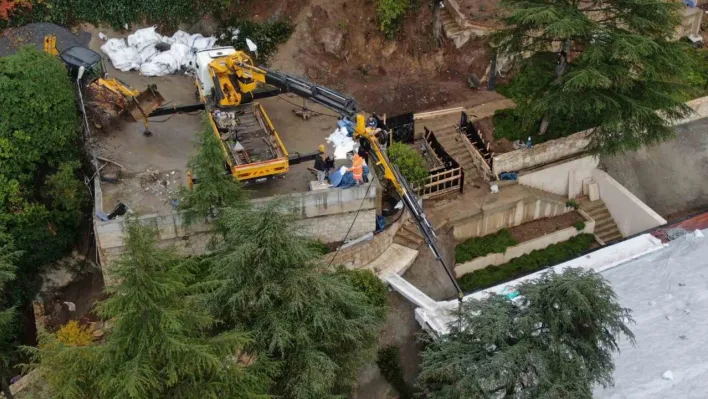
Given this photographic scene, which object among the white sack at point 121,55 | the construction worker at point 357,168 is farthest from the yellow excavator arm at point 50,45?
the construction worker at point 357,168

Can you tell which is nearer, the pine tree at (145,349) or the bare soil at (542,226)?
the pine tree at (145,349)

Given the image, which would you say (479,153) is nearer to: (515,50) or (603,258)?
(515,50)

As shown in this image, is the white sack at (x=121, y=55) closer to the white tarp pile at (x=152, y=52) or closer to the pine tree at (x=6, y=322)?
the white tarp pile at (x=152, y=52)

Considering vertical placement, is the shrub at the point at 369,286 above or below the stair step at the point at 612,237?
above

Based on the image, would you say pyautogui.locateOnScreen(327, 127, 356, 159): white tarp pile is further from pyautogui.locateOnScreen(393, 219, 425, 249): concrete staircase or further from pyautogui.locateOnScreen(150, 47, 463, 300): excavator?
pyautogui.locateOnScreen(393, 219, 425, 249): concrete staircase

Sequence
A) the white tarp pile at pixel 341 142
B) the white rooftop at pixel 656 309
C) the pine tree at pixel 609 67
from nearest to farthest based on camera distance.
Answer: the white rooftop at pixel 656 309 < the pine tree at pixel 609 67 < the white tarp pile at pixel 341 142

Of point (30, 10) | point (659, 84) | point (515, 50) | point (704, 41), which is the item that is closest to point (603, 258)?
point (659, 84)

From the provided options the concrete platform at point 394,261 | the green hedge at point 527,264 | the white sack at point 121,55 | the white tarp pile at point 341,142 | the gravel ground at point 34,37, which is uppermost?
the gravel ground at point 34,37

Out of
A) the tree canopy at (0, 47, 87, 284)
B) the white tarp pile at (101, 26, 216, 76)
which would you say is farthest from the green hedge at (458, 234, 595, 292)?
the white tarp pile at (101, 26, 216, 76)
